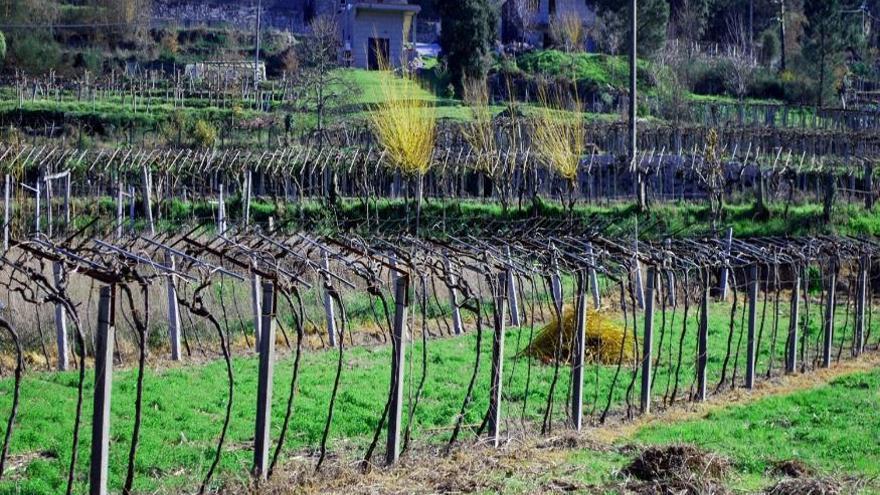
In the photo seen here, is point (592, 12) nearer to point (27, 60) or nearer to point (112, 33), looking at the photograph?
point (112, 33)

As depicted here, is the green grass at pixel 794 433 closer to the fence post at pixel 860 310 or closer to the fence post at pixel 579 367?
the fence post at pixel 579 367

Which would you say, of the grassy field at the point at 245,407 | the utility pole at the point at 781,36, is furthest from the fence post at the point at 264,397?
the utility pole at the point at 781,36

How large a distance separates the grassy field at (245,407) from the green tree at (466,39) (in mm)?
29369

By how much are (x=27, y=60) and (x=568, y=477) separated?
142ft

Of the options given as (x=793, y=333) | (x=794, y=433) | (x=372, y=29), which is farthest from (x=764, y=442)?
(x=372, y=29)

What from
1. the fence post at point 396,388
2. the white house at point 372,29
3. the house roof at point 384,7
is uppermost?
the house roof at point 384,7

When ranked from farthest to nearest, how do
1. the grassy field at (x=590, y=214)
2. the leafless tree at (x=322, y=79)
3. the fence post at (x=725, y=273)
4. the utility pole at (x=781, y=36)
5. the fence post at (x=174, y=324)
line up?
Answer: the utility pole at (x=781, y=36) → the leafless tree at (x=322, y=79) → the grassy field at (x=590, y=214) → the fence post at (x=725, y=273) → the fence post at (x=174, y=324)

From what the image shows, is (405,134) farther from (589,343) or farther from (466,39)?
(466,39)

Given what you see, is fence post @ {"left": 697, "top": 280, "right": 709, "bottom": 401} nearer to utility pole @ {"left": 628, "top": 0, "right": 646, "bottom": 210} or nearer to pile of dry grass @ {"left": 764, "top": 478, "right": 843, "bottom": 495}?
pile of dry grass @ {"left": 764, "top": 478, "right": 843, "bottom": 495}

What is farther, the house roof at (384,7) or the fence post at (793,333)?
the house roof at (384,7)

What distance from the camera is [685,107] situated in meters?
40.3

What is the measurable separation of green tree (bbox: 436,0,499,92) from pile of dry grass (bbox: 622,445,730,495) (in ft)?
118

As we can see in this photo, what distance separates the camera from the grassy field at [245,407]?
9125 millimetres

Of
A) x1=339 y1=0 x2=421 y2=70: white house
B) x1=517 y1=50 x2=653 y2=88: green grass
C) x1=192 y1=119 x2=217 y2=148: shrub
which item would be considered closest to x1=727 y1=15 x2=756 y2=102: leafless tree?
x1=517 y1=50 x2=653 y2=88: green grass
